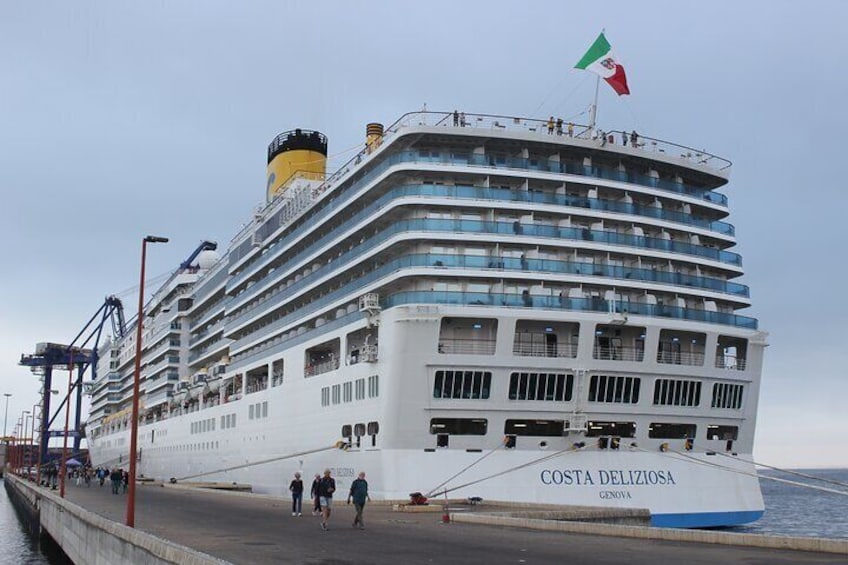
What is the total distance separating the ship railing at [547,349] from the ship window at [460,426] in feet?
10.6

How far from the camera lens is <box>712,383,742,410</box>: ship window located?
37941mm

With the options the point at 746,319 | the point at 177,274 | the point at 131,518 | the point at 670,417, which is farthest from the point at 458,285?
the point at 177,274

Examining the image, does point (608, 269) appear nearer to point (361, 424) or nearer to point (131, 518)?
point (361, 424)

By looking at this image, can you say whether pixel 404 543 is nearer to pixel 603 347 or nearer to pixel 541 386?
pixel 541 386

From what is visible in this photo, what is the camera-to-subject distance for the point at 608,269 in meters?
36.7

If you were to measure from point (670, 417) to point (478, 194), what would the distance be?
39.4ft

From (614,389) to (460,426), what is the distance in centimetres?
634

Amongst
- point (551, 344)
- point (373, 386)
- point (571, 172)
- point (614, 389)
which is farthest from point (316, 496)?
point (571, 172)

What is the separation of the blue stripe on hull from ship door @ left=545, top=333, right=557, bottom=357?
723 cm

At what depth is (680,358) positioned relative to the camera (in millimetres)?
37750

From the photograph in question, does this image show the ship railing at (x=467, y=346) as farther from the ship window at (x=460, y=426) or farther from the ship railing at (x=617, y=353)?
the ship railing at (x=617, y=353)

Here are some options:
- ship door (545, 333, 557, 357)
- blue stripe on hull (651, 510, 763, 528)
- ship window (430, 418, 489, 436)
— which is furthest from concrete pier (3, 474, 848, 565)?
blue stripe on hull (651, 510, 763, 528)

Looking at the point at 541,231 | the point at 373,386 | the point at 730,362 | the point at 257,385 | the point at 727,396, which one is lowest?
the point at 257,385

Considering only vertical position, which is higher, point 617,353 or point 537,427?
point 617,353
